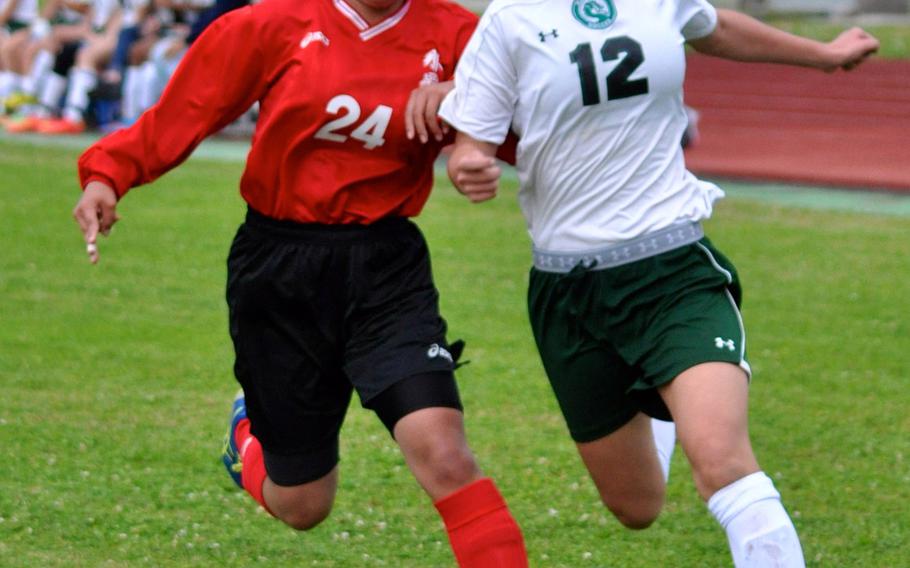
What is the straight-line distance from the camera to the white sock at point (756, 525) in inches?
156

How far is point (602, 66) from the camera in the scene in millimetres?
4348

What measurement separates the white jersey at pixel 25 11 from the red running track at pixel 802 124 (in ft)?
27.8

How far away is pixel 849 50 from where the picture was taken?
500 centimetres

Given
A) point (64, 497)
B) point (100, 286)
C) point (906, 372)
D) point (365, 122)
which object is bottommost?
→ point (100, 286)

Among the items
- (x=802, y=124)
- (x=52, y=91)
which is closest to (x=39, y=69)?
(x=52, y=91)

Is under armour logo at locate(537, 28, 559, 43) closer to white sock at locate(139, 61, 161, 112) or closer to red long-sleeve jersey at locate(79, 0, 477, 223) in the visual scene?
red long-sleeve jersey at locate(79, 0, 477, 223)

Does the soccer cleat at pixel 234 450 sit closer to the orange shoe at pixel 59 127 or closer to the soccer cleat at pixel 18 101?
the orange shoe at pixel 59 127

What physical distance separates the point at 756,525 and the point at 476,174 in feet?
3.78

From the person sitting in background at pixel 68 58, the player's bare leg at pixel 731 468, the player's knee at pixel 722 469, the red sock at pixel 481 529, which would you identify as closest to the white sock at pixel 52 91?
the person sitting in background at pixel 68 58

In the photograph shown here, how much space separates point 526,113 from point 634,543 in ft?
5.86

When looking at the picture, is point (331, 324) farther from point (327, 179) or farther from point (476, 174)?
point (476, 174)

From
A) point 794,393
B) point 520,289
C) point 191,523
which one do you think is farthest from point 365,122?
point 520,289

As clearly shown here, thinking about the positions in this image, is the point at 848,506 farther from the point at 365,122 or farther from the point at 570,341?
the point at 365,122

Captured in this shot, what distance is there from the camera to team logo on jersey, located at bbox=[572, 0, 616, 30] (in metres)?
4.41
